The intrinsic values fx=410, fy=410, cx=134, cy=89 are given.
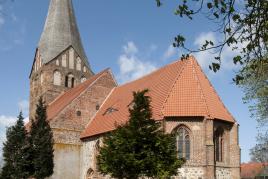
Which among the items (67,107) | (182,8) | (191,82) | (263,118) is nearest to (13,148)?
(67,107)

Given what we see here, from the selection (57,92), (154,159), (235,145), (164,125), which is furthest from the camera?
(57,92)

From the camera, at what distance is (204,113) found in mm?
22359

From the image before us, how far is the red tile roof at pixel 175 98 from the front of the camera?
22750mm

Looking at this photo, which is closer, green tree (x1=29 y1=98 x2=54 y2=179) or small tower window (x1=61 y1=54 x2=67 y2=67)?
green tree (x1=29 y1=98 x2=54 y2=179)

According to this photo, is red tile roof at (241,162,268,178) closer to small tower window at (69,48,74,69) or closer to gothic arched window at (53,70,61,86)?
small tower window at (69,48,74,69)

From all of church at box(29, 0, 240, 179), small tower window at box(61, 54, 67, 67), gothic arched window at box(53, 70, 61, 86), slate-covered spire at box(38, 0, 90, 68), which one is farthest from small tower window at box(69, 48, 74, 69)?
gothic arched window at box(53, 70, 61, 86)

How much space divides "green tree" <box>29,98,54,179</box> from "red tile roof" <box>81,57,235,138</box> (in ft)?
11.1

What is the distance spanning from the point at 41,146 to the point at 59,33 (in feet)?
50.3

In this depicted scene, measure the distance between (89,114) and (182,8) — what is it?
24542 millimetres

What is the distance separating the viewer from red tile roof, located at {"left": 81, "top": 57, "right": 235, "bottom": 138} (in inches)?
896

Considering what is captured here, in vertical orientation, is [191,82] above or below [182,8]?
above

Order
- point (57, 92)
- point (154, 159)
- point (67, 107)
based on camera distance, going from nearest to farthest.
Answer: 1. point (154, 159)
2. point (67, 107)
3. point (57, 92)

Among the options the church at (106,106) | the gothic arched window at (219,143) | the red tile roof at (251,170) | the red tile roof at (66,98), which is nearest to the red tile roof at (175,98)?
the church at (106,106)

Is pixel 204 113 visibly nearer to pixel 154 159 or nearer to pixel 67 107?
pixel 154 159
